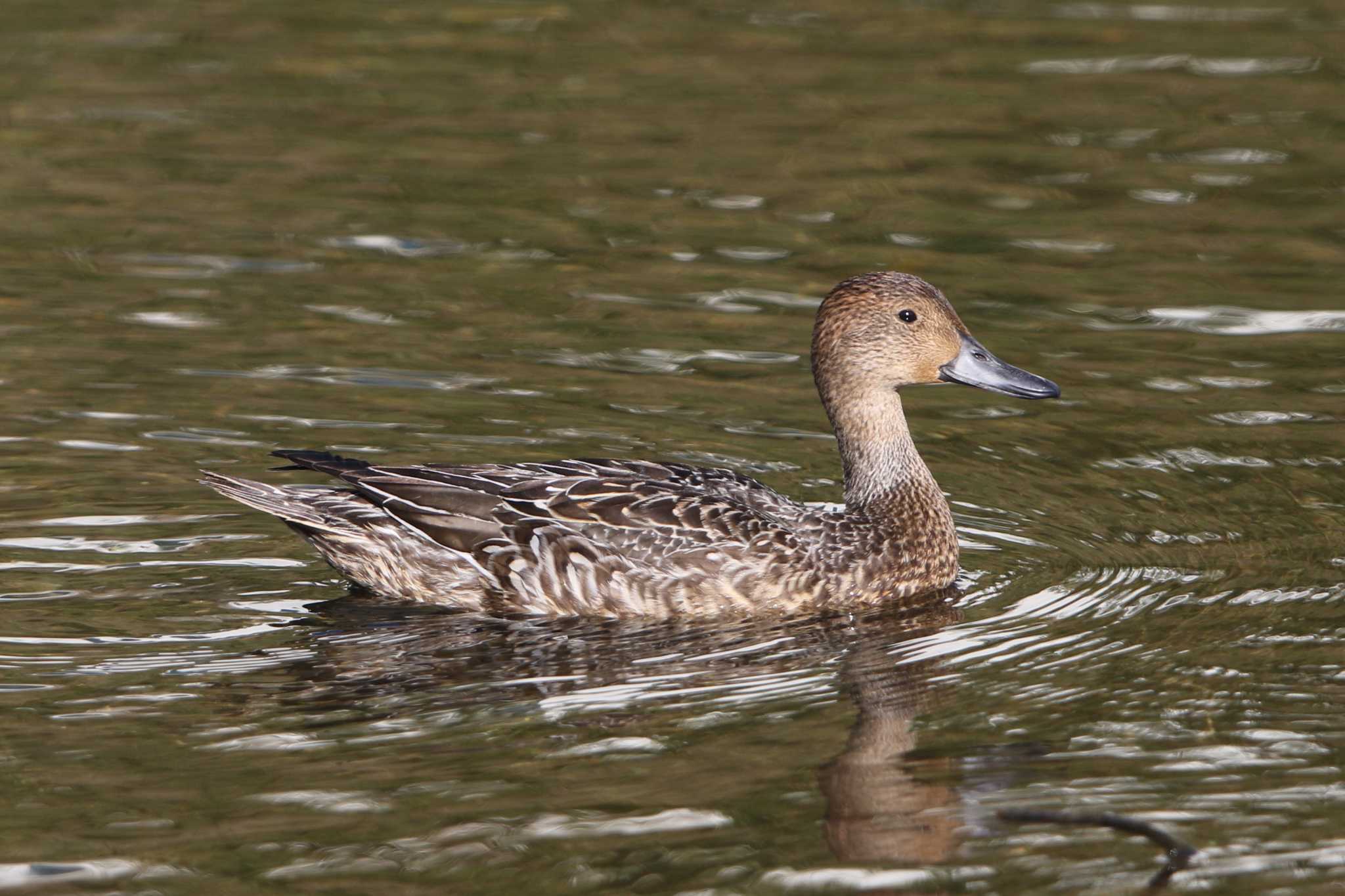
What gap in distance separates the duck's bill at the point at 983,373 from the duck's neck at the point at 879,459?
31cm

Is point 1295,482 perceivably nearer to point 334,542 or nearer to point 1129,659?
point 1129,659

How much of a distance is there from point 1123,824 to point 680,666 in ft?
7.17

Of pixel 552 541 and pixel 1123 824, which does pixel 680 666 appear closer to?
pixel 552 541

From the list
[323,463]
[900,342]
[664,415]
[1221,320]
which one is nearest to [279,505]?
[323,463]

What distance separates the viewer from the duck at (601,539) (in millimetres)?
9023

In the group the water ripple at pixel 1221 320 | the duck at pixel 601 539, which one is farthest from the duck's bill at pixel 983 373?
the water ripple at pixel 1221 320

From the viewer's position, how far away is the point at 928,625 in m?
8.83

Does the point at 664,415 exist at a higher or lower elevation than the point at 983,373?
lower

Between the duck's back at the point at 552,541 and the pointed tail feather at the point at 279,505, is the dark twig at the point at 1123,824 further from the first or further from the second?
the pointed tail feather at the point at 279,505

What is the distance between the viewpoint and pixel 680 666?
824 cm

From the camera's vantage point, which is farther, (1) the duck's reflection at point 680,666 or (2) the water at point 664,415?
(1) the duck's reflection at point 680,666

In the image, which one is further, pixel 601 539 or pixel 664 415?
pixel 664 415

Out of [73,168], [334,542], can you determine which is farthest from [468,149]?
[334,542]

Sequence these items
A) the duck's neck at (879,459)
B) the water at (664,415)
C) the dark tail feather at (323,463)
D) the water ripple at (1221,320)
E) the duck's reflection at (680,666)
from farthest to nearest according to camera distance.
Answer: the water ripple at (1221,320) < the duck's neck at (879,459) < the dark tail feather at (323,463) < the duck's reflection at (680,666) < the water at (664,415)
